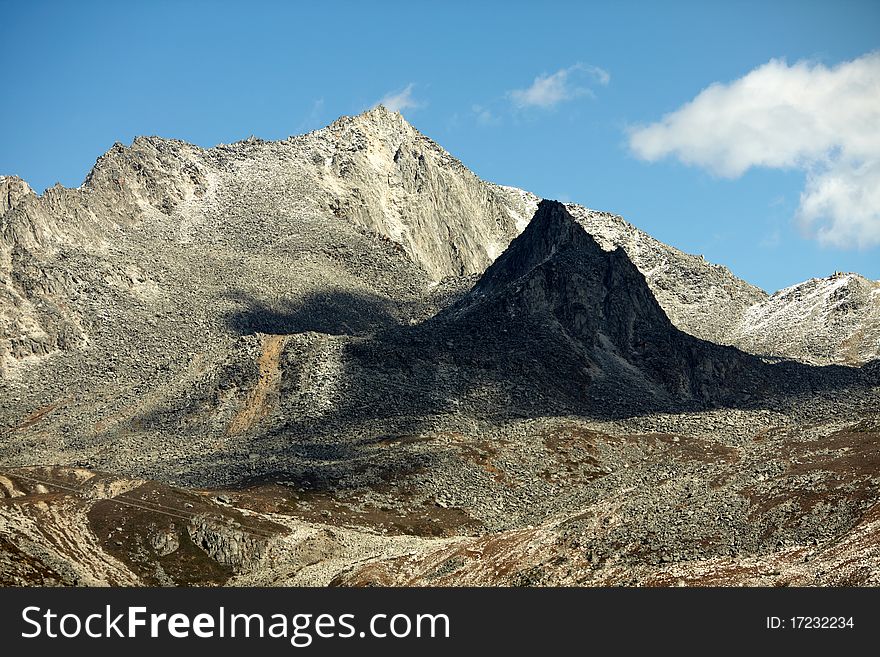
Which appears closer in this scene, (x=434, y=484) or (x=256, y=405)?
A: (x=434, y=484)

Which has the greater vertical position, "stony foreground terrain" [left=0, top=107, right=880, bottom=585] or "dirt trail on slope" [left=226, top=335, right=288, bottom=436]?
"dirt trail on slope" [left=226, top=335, right=288, bottom=436]

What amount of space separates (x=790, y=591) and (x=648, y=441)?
96056 mm

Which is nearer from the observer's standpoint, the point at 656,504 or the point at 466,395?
the point at 656,504

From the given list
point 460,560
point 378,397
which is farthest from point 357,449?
point 460,560

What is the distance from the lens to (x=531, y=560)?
10631cm

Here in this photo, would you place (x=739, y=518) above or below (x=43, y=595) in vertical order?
above

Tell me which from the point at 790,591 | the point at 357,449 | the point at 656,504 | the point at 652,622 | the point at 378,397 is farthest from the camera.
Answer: the point at 378,397

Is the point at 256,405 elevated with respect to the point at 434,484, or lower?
elevated

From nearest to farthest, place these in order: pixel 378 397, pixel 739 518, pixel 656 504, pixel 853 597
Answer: pixel 853 597
pixel 739 518
pixel 656 504
pixel 378 397

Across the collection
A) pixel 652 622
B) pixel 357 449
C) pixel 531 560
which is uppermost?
pixel 357 449

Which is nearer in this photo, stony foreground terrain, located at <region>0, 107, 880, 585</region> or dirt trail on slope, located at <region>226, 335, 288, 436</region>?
stony foreground terrain, located at <region>0, 107, 880, 585</region>

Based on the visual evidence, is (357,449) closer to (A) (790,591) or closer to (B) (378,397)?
(B) (378,397)

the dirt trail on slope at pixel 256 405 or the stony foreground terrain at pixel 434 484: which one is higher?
the dirt trail on slope at pixel 256 405

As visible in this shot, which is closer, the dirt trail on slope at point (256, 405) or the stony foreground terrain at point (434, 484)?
the stony foreground terrain at point (434, 484)
